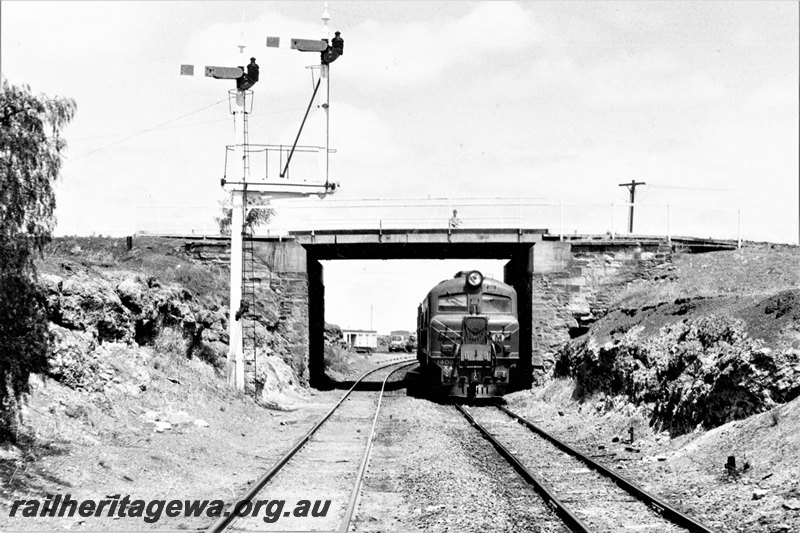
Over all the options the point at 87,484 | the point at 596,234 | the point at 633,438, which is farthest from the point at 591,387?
the point at 87,484

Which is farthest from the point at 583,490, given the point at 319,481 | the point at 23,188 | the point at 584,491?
the point at 23,188

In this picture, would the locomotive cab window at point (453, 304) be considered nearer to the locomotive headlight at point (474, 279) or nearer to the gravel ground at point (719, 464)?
the locomotive headlight at point (474, 279)

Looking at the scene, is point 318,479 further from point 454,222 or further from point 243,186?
point 454,222

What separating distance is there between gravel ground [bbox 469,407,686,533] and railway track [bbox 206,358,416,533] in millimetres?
2817

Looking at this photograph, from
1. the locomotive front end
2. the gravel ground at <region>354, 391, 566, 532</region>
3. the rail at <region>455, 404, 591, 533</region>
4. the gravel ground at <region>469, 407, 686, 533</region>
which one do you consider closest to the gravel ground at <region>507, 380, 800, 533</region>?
the gravel ground at <region>469, 407, 686, 533</region>

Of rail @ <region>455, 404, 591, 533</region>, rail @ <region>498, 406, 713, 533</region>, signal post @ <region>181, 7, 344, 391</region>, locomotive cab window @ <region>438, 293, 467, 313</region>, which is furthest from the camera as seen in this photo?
locomotive cab window @ <region>438, 293, 467, 313</region>

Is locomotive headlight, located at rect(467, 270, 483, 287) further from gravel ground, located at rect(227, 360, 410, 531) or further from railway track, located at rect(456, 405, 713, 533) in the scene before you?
railway track, located at rect(456, 405, 713, 533)

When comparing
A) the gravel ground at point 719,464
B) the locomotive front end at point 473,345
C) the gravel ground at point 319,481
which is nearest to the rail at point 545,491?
the gravel ground at point 719,464

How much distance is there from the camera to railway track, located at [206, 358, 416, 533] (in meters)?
8.92

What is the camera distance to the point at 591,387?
68.5 ft

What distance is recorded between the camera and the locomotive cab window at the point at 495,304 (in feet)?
76.6

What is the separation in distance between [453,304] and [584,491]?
41.5 feet

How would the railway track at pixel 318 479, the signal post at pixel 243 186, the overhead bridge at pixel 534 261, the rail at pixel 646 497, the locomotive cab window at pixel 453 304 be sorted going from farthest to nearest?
1. the overhead bridge at pixel 534 261
2. the locomotive cab window at pixel 453 304
3. the signal post at pixel 243 186
4. the railway track at pixel 318 479
5. the rail at pixel 646 497

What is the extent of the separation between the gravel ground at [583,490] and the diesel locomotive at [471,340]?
5.31 metres
